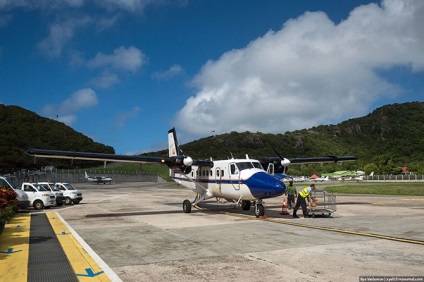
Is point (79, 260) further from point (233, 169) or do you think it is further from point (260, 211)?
point (233, 169)

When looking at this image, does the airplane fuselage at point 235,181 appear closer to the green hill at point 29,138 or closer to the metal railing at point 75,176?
the metal railing at point 75,176

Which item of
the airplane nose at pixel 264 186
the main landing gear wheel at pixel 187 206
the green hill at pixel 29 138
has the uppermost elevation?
the green hill at pixel 29 138

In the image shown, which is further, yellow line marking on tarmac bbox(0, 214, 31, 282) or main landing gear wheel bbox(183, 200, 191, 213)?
main landing gear wheel bbox(183, 200, 191, 213)

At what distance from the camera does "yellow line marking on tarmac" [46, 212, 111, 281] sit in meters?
7.07

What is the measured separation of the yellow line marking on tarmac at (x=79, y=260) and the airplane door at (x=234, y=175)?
8854 millimetres

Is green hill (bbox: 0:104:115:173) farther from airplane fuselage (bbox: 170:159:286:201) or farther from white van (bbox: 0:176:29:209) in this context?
airplane fuselage (bbox: 170:159:286:201)

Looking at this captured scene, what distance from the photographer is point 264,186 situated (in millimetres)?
16641

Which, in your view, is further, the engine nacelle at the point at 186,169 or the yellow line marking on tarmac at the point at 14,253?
the engine nacelle at the point at 186,169

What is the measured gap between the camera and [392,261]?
783 centimetres

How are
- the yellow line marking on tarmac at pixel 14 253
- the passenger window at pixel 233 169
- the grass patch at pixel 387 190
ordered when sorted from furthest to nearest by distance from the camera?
1. the grass patch at pixel 387 190
2. the passenger window at pixel 233 169
3. the yellow line marking on tarmac at pixel 14 253

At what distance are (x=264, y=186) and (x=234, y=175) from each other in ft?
8.67

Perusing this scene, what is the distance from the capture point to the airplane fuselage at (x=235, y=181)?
54.9 ft

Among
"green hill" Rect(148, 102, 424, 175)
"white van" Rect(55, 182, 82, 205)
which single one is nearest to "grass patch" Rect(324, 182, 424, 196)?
"white van" Rect(55, 182, 82, 205)

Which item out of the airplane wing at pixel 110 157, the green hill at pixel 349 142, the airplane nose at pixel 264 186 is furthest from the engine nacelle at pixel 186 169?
the green hill at pixel 349 142
